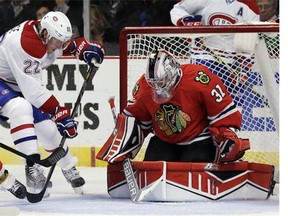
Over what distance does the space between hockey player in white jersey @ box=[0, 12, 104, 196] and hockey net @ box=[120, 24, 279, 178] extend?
465mm

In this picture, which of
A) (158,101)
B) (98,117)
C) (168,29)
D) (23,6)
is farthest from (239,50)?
(23,6)

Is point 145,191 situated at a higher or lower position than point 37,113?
Result: lower

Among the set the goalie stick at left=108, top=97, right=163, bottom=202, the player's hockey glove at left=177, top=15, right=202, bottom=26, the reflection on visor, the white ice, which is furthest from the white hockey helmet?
the player's hockey glove at left=177, top=15, right=202, bottom=26

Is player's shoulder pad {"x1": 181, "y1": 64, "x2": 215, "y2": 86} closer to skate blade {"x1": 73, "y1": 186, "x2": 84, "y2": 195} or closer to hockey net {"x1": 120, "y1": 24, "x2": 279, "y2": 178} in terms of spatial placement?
hockey net {"x1": 120, "y1": 24, "x2": 279, "y2": 178}

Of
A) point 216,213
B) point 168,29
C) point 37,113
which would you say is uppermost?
point 168,29

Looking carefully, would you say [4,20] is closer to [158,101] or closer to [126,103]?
[126,103]

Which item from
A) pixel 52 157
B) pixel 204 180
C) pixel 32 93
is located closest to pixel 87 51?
pixel 32 93

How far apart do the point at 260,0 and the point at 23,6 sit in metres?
1.67

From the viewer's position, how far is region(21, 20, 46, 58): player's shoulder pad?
16.3ft

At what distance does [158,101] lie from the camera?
480 cm

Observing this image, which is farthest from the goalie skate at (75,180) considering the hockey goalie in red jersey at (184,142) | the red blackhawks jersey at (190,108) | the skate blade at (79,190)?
the red blackhawks jersey at (190,108)

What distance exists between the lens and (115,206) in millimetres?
4621

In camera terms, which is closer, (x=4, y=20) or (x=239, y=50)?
(x=239, y=50)

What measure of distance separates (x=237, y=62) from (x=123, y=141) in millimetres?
1011
